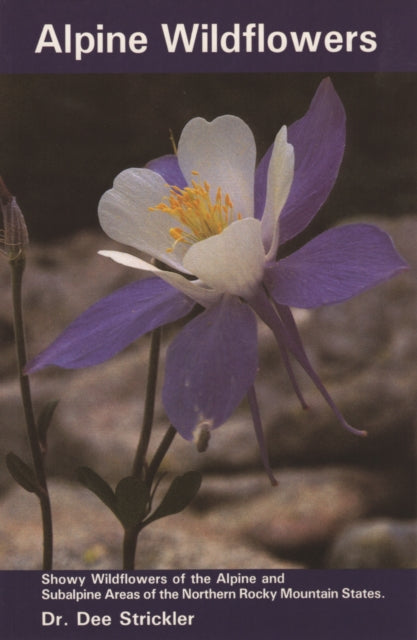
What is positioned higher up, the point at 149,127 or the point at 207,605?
the point at 149,127

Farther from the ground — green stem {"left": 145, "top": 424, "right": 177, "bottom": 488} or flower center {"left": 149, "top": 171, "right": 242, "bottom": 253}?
flower center {"left": 149, "top": 171, "right": 242, "bottom": 253}

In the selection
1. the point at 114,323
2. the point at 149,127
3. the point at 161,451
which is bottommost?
the point at 161,451

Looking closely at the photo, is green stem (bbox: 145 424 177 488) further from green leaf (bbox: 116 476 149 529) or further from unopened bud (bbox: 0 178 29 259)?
unopened bud (bbox: 0 178 29 259)

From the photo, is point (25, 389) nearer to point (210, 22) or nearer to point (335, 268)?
point (335, 268)

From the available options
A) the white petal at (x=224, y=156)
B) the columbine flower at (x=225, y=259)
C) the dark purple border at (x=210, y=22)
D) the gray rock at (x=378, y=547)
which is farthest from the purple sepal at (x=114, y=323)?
the gray rock at (x=378, y=547)

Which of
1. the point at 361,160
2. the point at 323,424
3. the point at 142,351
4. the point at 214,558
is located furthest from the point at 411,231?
the point at 214,558

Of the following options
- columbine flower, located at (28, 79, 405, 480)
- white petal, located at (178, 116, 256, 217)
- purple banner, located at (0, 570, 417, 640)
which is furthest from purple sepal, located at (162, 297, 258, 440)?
purple banner, located at (0, 570, 417, 640)

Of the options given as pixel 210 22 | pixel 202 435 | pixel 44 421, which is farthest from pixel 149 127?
pixel 202 435
